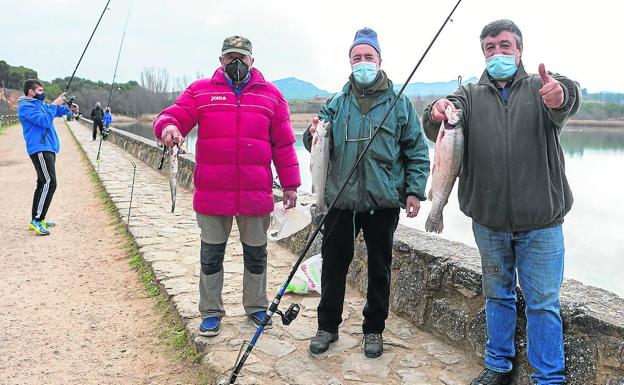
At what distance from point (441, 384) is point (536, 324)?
0.73 m

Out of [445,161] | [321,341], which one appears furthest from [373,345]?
A: [445,161]

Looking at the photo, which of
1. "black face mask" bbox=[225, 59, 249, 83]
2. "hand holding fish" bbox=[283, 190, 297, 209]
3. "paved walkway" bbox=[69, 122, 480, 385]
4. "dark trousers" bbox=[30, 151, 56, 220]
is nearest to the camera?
"paved walkway" bbox=[69, 122, 480, 385]

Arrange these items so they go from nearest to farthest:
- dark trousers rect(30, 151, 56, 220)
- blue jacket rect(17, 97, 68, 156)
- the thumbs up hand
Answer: the thumbs up hand
blue jacket rect(17, 97, 68, 156)
dark trousers rect(30, 151, 56, 220)

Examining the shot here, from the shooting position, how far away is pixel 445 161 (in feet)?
8.91

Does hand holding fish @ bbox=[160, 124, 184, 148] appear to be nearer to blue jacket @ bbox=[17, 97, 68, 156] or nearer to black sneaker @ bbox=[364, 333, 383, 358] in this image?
black sneaker @ bbox=[364, 333, 383, 358]

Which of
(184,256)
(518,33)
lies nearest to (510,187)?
(518,33)

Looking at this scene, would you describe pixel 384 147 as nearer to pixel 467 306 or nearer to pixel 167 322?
pixel 467 306

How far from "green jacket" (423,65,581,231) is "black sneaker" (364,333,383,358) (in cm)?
115

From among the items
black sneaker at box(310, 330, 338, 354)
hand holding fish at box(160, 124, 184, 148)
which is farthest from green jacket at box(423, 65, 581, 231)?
hand holding fish at box(160, 124, 184, 148)

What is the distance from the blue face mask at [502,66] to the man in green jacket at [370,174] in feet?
2.22

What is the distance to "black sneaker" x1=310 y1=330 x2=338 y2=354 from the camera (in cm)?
340

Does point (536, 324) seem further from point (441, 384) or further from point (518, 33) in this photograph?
point (518, 33)

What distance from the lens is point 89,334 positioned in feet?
13.0

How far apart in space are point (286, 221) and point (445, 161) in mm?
1549
